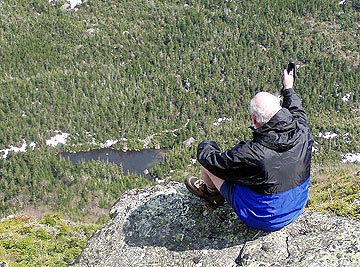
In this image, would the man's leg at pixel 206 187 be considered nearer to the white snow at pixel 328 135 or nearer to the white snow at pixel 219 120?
the white snow at pixel 328 135

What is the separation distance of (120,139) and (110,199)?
48.9 meters

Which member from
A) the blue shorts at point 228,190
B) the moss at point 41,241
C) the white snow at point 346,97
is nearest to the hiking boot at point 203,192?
the blue shorts at point 228,190

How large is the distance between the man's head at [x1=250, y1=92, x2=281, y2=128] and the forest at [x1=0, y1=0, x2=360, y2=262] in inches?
4249

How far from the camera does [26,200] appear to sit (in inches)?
4688

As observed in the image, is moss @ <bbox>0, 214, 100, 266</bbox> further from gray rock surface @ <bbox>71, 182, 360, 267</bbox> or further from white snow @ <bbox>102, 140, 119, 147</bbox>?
white snow @ <bbox>102, 140, 119, 147</bbox>

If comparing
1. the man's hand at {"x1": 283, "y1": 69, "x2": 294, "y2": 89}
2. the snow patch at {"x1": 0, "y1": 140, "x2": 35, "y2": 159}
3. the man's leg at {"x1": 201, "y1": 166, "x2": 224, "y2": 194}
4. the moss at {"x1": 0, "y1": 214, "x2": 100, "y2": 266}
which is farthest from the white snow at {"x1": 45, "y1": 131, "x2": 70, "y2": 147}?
the man's hand at {"x1": 283, "y1": 69, "x2": 294, "y2": 89}

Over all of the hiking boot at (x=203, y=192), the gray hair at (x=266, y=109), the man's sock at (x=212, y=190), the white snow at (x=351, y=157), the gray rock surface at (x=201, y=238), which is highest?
the gray hair at (x=266, y=109)

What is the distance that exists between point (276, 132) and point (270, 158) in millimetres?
468

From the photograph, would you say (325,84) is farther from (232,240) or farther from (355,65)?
(232,240)

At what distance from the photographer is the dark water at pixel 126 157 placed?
14415 cm


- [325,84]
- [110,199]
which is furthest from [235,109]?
[110,199]

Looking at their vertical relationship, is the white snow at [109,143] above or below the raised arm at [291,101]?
below

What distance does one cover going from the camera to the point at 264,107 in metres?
7.98

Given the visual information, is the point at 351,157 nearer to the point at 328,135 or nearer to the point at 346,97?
the point at 328,135
